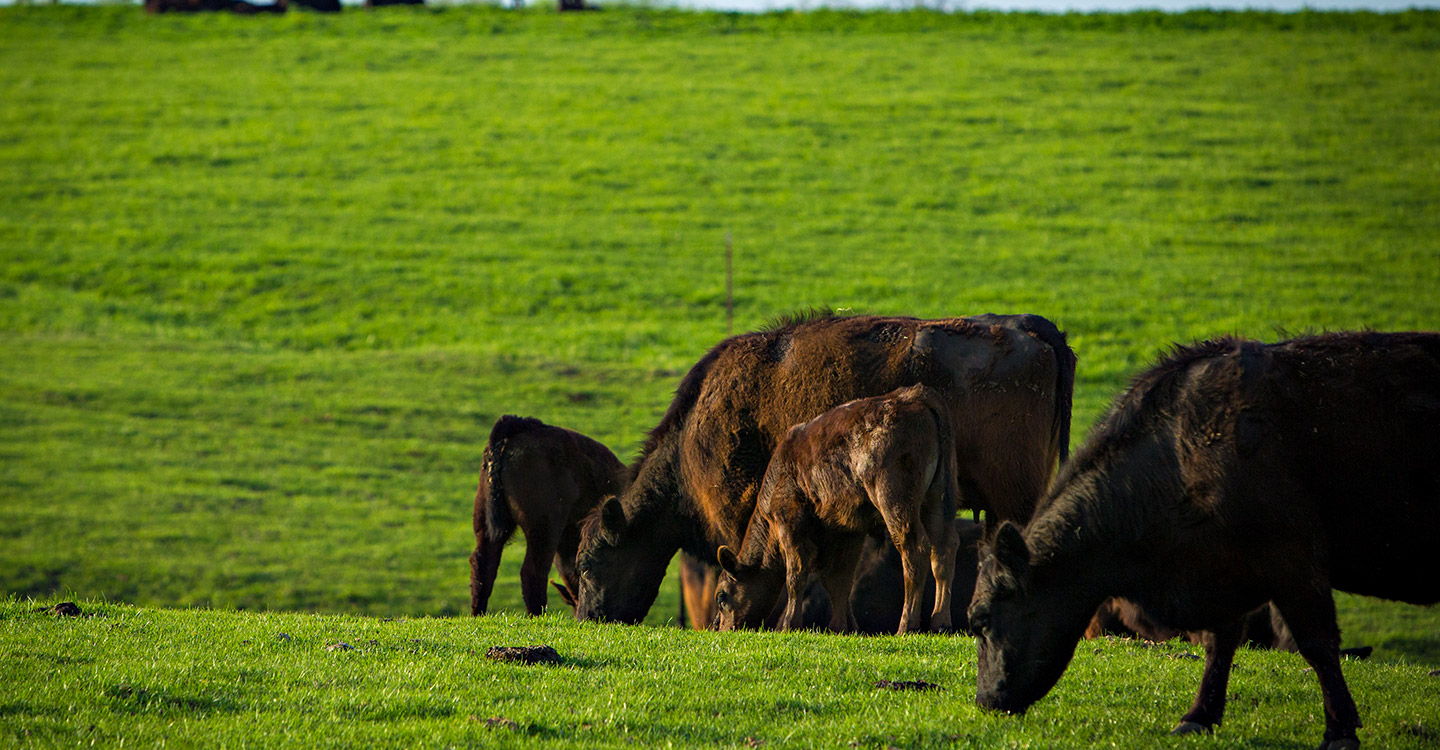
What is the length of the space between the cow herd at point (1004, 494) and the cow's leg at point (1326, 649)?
1cm

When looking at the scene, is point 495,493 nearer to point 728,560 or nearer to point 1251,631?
point 728,560

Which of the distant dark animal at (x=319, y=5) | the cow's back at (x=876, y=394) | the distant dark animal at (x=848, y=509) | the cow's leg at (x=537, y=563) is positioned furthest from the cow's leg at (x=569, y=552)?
the distant dark animal at (x=319, y=5)

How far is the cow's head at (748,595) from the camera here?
1080 cm

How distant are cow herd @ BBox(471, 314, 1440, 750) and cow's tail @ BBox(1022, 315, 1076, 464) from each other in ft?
0.09

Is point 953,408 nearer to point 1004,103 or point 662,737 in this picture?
point 662,737

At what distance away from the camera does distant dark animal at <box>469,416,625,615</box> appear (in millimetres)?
13164

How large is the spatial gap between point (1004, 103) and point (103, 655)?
4189cm

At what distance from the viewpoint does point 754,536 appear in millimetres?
10859

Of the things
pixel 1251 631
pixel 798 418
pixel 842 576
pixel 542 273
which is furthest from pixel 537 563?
pixel 542 273

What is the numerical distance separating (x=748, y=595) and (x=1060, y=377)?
11.4ft

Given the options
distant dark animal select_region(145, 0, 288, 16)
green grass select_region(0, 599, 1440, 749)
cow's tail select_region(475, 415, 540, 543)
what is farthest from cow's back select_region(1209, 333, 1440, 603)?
distant dark animal select_region(145, 0, 288, 16)

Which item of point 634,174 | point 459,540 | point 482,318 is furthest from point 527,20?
point 459,540

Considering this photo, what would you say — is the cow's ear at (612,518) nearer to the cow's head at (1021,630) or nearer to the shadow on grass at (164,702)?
the shadow on grass at (164,702)

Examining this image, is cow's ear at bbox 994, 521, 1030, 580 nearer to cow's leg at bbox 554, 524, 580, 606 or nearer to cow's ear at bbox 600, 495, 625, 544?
cow's ear at bbox 600, 495, 625, 544
